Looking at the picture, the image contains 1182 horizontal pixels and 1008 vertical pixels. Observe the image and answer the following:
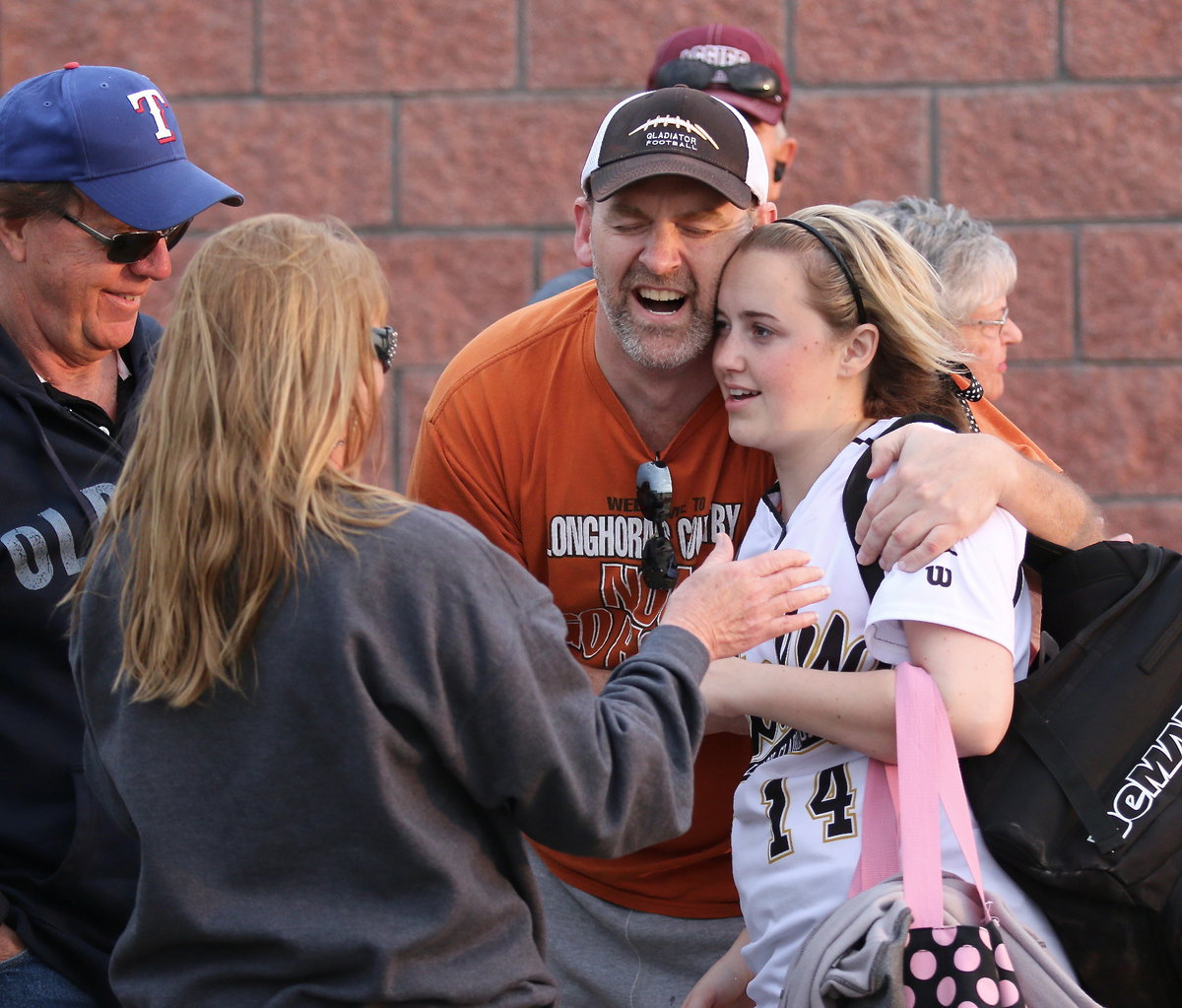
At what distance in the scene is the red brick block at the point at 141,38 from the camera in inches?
166

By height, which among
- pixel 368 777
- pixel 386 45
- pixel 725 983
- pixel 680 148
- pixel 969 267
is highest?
pixel 386 45

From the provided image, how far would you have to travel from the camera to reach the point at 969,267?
301 centimetres

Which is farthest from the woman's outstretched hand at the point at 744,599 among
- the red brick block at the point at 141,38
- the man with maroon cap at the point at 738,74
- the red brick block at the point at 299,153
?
the red brick block at the point at 141,38

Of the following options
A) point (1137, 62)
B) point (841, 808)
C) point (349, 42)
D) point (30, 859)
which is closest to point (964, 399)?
point (841, 808)

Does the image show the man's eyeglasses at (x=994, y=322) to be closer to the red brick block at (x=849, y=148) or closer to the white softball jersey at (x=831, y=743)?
the white softball jersey at (x=831, y=743)

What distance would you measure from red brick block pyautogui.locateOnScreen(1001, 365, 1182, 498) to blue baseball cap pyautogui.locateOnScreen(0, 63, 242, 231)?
262 centimetres

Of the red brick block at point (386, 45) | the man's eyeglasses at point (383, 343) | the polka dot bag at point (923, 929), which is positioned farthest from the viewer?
the red brick block at point (386, 45)

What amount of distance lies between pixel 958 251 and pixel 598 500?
105cm

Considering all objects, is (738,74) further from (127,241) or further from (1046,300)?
(127,241)

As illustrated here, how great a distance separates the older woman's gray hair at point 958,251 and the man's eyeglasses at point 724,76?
634 mm

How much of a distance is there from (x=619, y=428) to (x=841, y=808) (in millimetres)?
842

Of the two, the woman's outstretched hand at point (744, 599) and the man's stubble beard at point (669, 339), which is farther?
the man's stubble beard at point (669, 339)

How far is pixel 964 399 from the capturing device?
2.41 meters

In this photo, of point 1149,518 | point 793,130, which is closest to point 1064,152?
point 793,130
